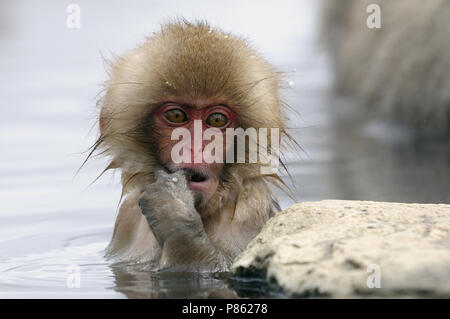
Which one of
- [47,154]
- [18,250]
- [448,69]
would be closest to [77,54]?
[47,154]

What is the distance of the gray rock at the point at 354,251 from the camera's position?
3869 millimetres

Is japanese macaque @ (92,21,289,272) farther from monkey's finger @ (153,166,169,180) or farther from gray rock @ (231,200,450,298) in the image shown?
gray rock @ (231,200,450,298)

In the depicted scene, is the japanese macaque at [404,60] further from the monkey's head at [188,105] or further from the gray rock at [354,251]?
the gray rock at [354,251]

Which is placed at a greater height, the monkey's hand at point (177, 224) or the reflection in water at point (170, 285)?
the monkey's hand at point (177, 224)

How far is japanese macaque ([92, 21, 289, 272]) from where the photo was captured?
15.5ft

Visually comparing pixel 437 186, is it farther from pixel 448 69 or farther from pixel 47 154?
pixel 47 154

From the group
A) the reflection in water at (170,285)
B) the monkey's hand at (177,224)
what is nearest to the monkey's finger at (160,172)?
the monkey's hand at (177,224)

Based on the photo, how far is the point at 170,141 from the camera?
16.1ft

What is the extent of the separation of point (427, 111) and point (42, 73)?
5210mm

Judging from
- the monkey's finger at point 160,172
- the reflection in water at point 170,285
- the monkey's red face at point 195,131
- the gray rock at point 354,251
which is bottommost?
the reflection in water at point 170,285

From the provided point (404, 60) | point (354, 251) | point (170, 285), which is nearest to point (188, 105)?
point (170, 285)

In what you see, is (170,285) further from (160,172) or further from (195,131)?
(195,131)

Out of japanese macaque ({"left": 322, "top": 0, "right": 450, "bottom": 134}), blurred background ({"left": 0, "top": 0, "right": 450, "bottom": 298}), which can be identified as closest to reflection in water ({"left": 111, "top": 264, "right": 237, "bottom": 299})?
blurred background ({"left": 0, "top": 0, "right": 450, "bottom": 298})

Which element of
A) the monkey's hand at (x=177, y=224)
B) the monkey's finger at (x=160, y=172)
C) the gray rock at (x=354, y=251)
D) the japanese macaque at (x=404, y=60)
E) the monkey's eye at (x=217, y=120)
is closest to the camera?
the gray rock at (x=354, y=251)
